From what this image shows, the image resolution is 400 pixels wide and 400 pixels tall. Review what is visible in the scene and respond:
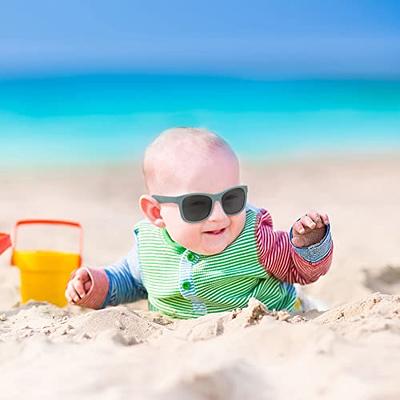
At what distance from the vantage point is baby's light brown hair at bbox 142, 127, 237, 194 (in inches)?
107

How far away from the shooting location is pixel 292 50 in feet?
53.2

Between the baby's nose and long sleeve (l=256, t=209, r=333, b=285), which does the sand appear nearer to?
long sleeve (l=256, t=209, r=333, b=285)

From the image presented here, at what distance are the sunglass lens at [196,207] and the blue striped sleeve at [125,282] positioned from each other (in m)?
0.48

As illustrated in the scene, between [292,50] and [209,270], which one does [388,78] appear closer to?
[292,50]

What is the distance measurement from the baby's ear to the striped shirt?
0.22ft

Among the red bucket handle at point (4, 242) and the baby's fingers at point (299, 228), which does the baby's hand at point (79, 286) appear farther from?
the baby's fingers at point (299, 228)

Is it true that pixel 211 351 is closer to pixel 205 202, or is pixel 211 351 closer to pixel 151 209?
pixel 205 202

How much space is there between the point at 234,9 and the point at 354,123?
5.08m

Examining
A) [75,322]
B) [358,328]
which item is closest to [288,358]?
[358,328]

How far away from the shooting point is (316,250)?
2.82 meters

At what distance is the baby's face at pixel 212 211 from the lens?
2.72m

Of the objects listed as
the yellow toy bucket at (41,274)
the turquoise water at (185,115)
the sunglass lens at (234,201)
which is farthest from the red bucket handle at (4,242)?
the turquoise water at (185,115)

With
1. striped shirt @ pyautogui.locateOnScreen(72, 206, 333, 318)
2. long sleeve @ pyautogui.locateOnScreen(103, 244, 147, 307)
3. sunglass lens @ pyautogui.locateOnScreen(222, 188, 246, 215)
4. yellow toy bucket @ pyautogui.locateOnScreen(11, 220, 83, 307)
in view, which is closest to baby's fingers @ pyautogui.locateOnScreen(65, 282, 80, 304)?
long sleeve @ pyautogui.locateOnScreen(103, 244, 147, 307)

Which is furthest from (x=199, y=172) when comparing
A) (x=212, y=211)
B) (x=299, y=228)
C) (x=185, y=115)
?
(x=185, y=115)
